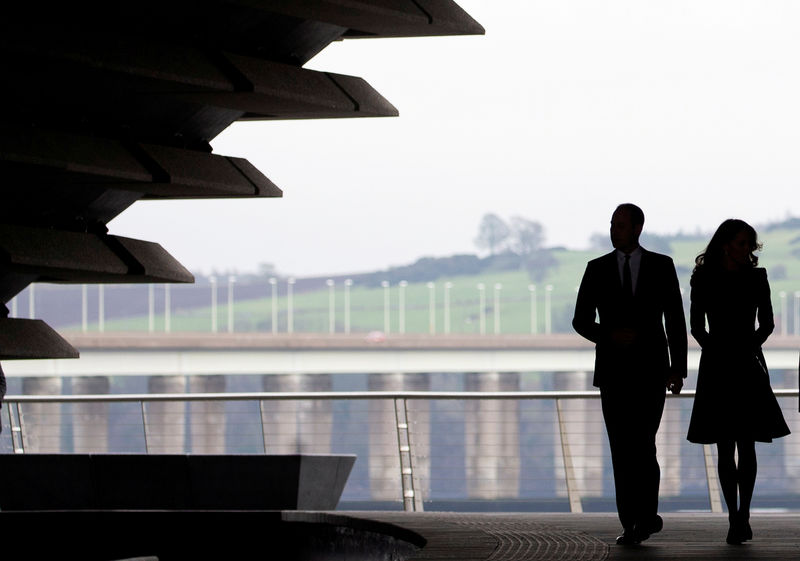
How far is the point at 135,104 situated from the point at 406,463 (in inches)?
246

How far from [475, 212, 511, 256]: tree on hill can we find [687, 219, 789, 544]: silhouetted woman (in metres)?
149

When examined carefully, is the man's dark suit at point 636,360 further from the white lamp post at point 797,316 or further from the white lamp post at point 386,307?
the white lamp post at point 797,316

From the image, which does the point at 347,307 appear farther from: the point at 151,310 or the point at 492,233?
the point at 492,233

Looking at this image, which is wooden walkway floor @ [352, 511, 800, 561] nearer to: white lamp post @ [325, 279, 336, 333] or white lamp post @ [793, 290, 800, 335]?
white lamp post @ [325, 279, 336, 333]

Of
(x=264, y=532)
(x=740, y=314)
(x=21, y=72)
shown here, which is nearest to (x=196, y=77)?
(x=21, y=72)

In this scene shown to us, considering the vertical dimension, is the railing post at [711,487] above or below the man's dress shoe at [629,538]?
below

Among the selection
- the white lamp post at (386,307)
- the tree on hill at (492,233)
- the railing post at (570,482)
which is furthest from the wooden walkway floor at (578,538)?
the tree on hill at (492,233)

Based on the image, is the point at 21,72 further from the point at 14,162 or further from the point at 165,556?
the point at 165,556

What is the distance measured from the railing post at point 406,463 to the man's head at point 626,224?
5.34 meters

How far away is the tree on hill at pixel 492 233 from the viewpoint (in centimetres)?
15725

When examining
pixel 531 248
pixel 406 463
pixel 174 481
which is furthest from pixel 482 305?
pixel 174 481

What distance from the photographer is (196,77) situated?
6.41 m

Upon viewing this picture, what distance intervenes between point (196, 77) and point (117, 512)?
3.96 m

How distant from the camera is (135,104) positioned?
6.89 meters
